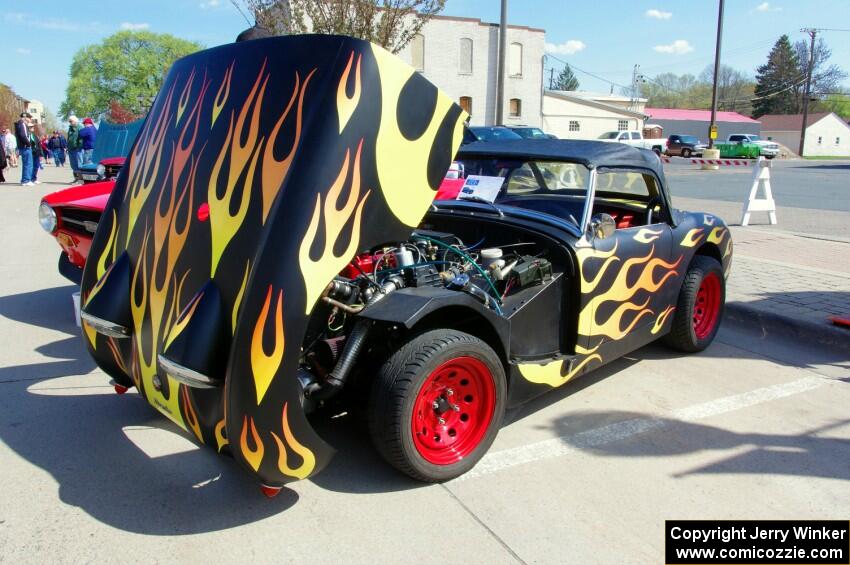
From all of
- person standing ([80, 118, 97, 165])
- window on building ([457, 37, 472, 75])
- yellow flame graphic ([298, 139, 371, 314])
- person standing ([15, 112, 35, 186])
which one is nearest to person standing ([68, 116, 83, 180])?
person standing ([80, 118, 97, 165])

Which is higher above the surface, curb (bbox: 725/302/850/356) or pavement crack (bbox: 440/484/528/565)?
curb (bbox: 725/302/850/356)

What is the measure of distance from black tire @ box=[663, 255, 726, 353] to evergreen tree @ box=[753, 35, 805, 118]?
302 ft

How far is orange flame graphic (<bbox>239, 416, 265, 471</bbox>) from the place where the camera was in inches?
93.4

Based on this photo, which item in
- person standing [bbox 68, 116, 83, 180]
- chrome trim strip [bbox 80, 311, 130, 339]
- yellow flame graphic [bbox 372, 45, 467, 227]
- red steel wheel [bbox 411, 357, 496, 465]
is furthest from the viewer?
person standing [bbox 68, 116, 83, 180]

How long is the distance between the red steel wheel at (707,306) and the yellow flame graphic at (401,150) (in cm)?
307

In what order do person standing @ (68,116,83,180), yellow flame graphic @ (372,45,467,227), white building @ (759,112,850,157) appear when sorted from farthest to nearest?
1. white building @ (759,112,850,157)
2. person standing @ (68,116,83,180)
3. yellow flame graphic @ (372,45,467,227)

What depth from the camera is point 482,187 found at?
416cm

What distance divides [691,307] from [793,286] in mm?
2682

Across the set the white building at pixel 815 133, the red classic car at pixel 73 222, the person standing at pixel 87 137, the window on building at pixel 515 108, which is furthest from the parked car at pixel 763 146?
the red classic car at pixel 73 222

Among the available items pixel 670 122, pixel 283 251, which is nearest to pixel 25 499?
pixel 283 251

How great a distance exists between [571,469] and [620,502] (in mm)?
333

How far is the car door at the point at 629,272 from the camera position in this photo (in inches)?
148

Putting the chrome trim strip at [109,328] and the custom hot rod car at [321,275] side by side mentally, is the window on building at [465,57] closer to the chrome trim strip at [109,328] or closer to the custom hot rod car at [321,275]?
the custom hot rod car at [321,275]

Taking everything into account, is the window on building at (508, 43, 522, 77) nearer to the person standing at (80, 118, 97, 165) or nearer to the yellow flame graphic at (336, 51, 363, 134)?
the person standing at (80, 118, 97, 165)
